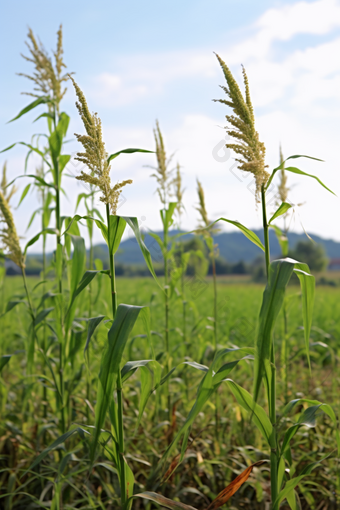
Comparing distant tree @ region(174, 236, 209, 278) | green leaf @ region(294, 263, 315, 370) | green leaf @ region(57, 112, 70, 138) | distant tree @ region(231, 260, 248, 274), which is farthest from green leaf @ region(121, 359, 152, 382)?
distant tree @ region(231, 260, 248, 274)

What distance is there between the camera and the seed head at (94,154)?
1.23 m

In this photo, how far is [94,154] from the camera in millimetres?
1234

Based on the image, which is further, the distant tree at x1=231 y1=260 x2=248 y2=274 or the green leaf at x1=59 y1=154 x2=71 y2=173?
the distant tree at x1=231 y1=260 x2=248 y2=274

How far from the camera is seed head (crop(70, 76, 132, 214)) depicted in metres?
1.23

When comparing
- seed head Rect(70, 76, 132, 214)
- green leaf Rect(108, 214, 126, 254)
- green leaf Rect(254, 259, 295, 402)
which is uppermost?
seed head Rect(70, 76, 132, 214)

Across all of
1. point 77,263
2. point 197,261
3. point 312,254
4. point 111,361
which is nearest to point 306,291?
point 111,361

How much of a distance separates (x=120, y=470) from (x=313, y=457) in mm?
1558

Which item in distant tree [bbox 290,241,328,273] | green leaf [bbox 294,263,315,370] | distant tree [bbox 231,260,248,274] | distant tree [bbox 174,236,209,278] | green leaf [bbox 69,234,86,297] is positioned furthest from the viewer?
distant tree [bbox 290,241,328,273]

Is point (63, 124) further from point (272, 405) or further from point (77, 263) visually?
point (272, 405)

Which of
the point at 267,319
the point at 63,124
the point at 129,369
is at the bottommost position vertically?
the point at 129,369

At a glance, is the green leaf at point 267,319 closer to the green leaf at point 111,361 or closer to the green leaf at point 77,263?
the green leaf at point 111,361

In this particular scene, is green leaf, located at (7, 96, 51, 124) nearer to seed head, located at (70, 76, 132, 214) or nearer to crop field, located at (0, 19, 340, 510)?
crop field, located at (0, 19, 340, 510)

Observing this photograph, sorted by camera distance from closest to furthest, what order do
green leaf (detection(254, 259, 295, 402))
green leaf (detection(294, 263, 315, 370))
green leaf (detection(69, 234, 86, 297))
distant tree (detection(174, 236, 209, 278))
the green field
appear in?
green leaf (detection(254, 259, 295, 402)) < green leaf (detection(294, 263, 315, 370)) < green leaf (detection(69, 234, 86, 297)) < the green field < distant tree (detection(174, 236, 209, 278))

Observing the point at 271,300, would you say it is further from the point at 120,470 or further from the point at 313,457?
the point at 313,457
